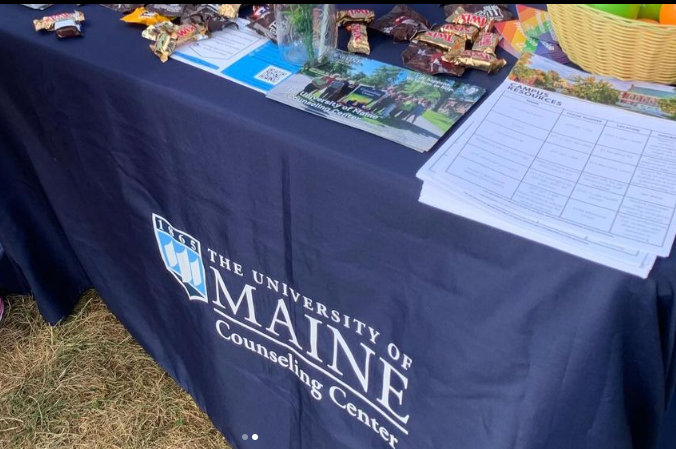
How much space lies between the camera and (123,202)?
967mm

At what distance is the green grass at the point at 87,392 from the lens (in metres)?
1.17

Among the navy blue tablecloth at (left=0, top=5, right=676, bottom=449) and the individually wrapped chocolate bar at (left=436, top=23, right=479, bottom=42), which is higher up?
the individually wrapped chocolate bar at (left=436, top=23, right=479, bottom=42)

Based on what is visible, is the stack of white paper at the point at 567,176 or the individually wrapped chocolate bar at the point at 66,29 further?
the individually wrapped chocolate bar at the point at 66,29

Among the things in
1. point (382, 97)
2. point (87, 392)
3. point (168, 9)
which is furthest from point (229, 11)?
point (87, 392)

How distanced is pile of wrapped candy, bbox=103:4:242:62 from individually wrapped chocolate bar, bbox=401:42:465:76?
0.95 ft

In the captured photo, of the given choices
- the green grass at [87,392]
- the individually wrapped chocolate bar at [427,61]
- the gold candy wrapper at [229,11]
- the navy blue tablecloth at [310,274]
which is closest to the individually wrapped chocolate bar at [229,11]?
the gold candy wrapper at [229,11]

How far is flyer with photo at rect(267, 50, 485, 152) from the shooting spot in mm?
635

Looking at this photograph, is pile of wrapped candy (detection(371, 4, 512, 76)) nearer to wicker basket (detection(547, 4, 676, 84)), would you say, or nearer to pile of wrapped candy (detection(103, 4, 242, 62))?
wicker basket (detection(547, 4, 676, 84))

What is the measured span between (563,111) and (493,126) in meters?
0.09

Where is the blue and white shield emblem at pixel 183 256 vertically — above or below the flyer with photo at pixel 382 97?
below

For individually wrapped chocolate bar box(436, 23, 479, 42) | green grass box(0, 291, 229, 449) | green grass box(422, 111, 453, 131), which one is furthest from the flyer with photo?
green grass box(0, 291, 229, 449)

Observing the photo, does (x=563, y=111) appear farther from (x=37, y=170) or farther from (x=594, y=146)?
(x=37, y=170)

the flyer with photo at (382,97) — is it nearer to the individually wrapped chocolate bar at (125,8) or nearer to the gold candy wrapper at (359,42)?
the gold candy wrapper at (359,42)

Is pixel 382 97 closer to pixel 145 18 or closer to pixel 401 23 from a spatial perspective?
pixel 401 23
